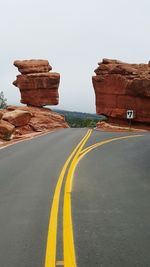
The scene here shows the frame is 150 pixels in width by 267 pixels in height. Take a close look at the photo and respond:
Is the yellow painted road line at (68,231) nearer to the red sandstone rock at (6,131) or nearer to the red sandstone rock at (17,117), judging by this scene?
the red sandstone rock at (6,131)

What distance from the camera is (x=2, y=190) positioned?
10719mm

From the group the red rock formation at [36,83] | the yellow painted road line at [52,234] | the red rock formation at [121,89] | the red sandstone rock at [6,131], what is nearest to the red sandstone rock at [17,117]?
the red sandstone rock at [6,131]

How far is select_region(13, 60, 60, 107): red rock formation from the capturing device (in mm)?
56812

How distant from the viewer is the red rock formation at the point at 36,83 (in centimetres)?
5681

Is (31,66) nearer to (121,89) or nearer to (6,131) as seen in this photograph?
(121,89)

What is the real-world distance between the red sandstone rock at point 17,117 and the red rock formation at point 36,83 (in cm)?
1303

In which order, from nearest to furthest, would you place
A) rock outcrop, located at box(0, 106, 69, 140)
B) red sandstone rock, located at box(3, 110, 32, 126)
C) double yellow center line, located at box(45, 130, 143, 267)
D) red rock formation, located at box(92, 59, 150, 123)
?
double yellow center line, located at box(45, 130, 143, 267) → rock outcrop, located at box(0, 106, 69, 140) → red sandstone rock, located at box(3, 110, 32, 126) → red rock formation, located at box(92, 59, 150, 123)

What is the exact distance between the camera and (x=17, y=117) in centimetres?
4234

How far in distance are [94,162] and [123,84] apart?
132ft

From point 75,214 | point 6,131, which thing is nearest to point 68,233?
point 75,214

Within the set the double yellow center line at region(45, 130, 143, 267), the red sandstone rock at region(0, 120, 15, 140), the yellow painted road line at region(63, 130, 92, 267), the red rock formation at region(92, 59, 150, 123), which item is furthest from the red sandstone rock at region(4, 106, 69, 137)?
the yellow painted road line at region(63, 130, 92, 267)

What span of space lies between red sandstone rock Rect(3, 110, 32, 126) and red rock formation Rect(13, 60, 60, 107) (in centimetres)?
1303

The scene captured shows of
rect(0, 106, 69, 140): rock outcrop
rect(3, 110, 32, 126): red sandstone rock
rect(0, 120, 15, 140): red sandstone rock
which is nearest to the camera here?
rect(0, 120, 15, 140): red sandstone rock

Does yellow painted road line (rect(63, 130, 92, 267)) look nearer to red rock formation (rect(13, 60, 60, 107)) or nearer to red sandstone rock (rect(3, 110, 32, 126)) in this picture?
red sandstone rock (rect(3, 110, 32, 126))
